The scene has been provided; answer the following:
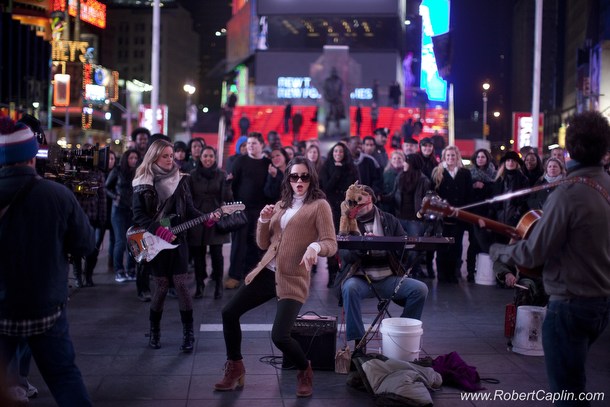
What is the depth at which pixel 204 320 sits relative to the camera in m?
9.52

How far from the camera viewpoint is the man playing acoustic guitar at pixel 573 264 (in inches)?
172

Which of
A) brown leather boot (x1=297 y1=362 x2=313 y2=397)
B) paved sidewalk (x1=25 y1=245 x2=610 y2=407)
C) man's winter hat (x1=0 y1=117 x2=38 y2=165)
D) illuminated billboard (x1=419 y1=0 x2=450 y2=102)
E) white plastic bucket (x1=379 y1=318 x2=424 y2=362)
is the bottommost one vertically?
paved sidewalk (x1=25 y1=245 x2=610 y2=407)

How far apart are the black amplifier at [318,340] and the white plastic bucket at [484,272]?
5.98m

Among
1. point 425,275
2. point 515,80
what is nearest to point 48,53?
point 425,275

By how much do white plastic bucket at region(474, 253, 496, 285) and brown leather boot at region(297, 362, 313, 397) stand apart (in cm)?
680

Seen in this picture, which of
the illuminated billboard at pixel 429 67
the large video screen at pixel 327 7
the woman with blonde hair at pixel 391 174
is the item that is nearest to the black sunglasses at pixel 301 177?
the woman with blonde hair at pixel 391 174

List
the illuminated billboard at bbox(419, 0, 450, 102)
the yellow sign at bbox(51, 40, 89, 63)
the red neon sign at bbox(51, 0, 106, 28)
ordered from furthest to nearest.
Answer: the illuminated billboard at bbox(419, 0, 450, 102) < the yellow sign at bbox(51, 40, 89, 63) < the red neon sign at bbox(51, 0, 106, 28)

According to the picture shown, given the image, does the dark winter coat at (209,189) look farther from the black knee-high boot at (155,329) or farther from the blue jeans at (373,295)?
the blue jeans at (373,295)

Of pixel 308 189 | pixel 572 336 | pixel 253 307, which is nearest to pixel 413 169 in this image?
pixel 308 189

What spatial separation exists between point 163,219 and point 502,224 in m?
3.97

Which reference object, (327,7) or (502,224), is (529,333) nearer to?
(502,224)

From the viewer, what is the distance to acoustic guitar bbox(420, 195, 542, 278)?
15.8ft

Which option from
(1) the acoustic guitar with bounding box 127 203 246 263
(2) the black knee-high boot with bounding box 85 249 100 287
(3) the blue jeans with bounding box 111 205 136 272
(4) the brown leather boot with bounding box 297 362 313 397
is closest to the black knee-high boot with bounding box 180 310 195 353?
(1) the acoustic guitar with bounding box 127 203 246 263

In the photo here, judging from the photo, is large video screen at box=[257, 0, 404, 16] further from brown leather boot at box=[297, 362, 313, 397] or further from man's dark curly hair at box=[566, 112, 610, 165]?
man's dark curly hair at box=[566, 112, 610, 165]
